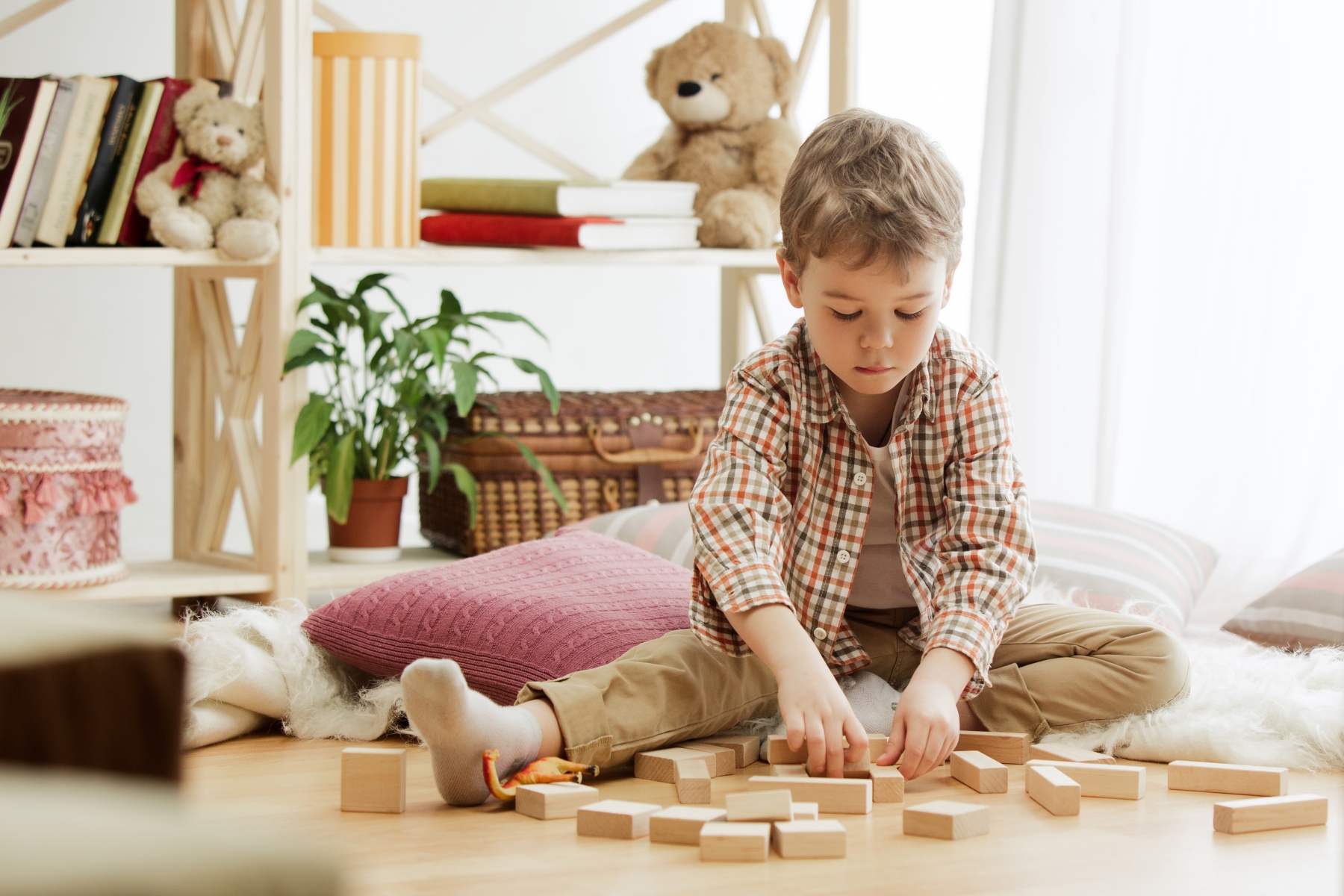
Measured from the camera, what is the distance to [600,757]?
3.53 feet

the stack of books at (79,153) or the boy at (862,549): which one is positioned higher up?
the stack of books at (79,153)

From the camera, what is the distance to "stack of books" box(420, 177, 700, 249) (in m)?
1.97

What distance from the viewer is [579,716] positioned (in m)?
1.07

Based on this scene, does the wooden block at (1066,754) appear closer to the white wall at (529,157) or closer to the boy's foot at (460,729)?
the boy's foot at (460,729)

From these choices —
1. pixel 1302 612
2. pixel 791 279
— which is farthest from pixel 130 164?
pixel 1302 612

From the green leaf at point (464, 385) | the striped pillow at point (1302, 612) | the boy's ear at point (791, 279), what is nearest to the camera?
the boy's ear at point (791, 279)

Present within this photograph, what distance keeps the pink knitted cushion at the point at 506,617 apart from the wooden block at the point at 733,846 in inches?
14.4

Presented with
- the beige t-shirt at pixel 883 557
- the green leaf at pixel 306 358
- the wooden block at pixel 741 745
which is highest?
the green leaf at pixel 306 358

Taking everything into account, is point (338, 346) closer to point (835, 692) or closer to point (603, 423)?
point (603, 423)

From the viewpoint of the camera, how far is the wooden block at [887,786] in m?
1.01

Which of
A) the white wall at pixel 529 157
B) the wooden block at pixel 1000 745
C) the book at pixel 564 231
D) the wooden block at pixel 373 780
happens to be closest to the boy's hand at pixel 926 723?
the wooden block at pixel 1000 745

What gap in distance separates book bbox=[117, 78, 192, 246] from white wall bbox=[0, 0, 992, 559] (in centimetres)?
65

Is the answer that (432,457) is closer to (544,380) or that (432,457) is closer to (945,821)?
(544,380)

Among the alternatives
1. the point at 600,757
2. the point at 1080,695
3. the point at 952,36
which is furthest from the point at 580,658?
the point at 952,36
